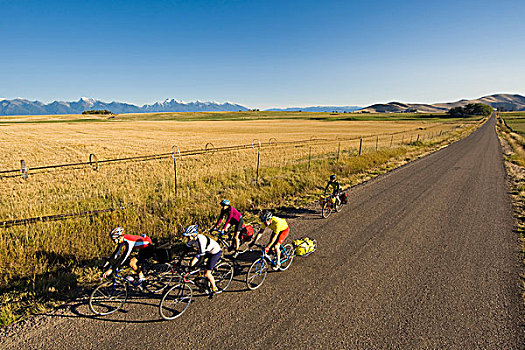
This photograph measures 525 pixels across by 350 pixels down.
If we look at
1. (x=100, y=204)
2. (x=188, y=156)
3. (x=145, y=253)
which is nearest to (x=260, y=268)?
(x=145, y=253)

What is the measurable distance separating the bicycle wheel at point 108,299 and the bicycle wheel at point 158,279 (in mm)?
461

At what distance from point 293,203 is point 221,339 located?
7.36 m

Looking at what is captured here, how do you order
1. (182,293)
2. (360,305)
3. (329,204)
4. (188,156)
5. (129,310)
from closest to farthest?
1. (129,310)
2. (182,293)
3. (360,305)
4. (329,204)
5. (188,156)

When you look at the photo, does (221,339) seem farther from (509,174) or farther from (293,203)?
(509,174)

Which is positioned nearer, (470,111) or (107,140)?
(107,140)

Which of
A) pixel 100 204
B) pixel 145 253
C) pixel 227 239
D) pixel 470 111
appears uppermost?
pixel 470 111

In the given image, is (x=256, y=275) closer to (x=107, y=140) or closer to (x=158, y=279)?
(x=158, y=279)

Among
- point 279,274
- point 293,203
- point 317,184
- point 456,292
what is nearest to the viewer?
point 456,292

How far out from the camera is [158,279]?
559 centimetres

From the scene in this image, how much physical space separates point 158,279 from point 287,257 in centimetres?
290

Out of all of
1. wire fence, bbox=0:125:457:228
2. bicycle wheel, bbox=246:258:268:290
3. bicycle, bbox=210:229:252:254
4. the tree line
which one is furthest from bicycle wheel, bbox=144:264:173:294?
the tree line

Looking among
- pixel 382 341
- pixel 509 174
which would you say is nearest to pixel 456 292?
pixel 382 341

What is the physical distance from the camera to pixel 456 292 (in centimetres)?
546

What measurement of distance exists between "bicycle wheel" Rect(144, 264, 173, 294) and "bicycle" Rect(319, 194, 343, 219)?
560 centimetres
